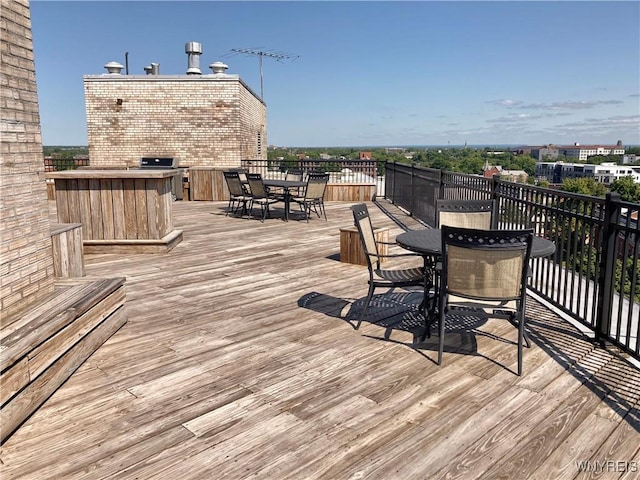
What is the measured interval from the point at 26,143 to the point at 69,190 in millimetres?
3492

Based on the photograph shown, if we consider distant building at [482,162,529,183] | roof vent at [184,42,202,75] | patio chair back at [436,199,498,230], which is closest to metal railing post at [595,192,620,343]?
patio chair back at [436,199,498,230]

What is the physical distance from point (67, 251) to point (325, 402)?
Result: 3.05 meters

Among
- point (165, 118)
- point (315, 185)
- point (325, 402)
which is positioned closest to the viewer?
point (325, 402)

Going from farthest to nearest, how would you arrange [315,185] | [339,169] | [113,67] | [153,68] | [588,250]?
1. [153,68]
2. [113,67]
3. [339,169]
4. [315,185]
5. [588,250]

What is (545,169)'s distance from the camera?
59375 millimetres

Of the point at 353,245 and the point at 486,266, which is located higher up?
the point at 486,266

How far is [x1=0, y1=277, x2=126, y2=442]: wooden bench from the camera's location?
2291 mm

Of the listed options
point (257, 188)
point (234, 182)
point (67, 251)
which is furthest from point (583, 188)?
point (67, 251)

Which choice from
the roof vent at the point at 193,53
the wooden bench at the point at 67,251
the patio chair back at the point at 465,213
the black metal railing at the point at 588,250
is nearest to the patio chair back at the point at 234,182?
the wooden bench at the point at 67,251

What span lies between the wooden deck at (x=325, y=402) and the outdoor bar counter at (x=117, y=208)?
7.46ft

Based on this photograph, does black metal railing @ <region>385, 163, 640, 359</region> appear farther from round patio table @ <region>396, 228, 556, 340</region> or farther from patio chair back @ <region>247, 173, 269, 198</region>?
patio chair back @ <region>247, 173, 269, 198</region>

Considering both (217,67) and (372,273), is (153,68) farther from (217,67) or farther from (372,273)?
(372,273)

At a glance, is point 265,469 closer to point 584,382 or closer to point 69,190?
point 584,382

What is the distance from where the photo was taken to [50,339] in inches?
104
